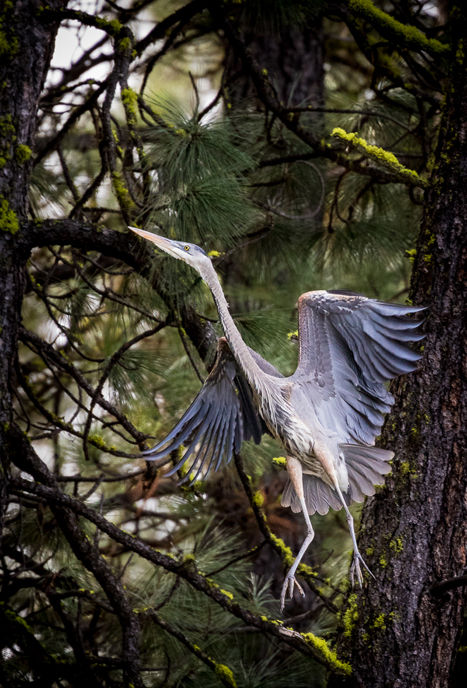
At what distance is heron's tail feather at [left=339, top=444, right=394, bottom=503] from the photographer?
1.51 m

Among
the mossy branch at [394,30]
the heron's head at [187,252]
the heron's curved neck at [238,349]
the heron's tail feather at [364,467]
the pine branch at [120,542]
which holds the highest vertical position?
the mossy branch at [394,30]

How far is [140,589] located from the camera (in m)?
2.55

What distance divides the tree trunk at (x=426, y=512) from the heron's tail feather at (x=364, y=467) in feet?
0.89

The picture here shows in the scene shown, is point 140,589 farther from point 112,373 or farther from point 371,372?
point 371,372

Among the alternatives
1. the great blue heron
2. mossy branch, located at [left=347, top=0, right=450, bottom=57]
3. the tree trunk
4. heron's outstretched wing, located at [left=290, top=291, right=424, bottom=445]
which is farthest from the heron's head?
mossy branch, located at [left=347, top=0, right=450, bottom=57]

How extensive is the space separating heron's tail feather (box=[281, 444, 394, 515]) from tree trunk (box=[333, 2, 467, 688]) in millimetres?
236

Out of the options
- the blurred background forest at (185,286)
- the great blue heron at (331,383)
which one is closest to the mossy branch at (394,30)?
the blurred background forest at (185,286)

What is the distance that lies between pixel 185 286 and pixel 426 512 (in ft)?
2.58

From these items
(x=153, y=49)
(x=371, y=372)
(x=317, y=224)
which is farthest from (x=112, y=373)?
(x=153, y=49)

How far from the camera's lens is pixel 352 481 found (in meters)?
Result: 1.56

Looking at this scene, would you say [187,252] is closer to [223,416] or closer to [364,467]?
[223,416]

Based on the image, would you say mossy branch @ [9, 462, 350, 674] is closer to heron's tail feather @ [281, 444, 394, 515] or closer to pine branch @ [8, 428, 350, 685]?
pine branch @ [8, 428, 350, 685]

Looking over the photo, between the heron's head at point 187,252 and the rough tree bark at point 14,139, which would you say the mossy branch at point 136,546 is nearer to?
the rough tree bark at point 14,139

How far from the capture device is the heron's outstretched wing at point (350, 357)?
1.37 metres
